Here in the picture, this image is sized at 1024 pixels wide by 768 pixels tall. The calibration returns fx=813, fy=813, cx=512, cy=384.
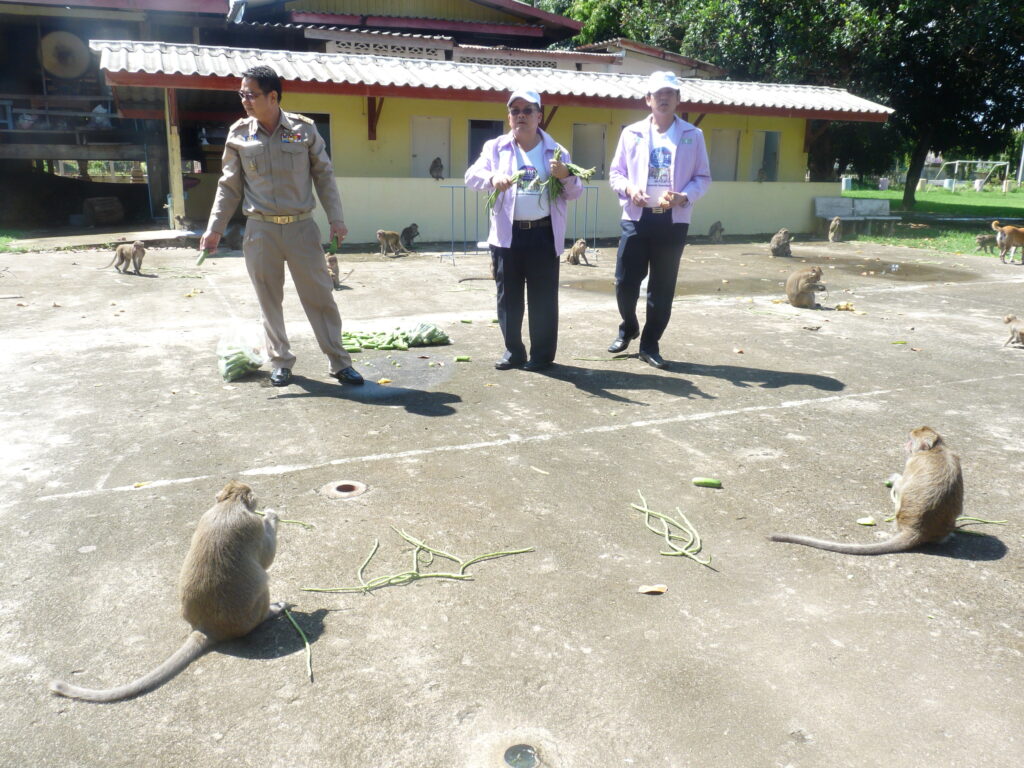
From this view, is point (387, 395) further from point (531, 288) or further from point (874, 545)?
point (874, 545)

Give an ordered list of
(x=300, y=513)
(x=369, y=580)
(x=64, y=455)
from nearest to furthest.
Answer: (x=369, y=580)
(x=300, y=513)
(x=64, y=455)

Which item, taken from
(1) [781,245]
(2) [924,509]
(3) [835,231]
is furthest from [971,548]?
(3) [835,231]

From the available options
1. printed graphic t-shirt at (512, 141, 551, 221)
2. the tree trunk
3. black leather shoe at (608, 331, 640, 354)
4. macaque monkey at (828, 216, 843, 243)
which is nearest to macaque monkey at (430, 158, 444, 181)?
macaque monkey at (828, 216, 843, 243)

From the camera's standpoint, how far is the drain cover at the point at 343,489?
396 centimetres

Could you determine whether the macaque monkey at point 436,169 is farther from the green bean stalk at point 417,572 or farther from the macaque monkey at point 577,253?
the green bean stalk at point 417,572

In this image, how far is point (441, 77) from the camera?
50.3 ft

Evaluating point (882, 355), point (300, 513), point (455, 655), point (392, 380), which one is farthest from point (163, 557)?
point (882, 355)

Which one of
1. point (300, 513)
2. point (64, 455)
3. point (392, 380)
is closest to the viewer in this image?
point (300, 513)

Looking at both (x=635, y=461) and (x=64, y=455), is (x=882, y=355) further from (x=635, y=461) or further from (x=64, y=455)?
(x=64, y=455)

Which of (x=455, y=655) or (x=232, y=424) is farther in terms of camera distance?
(x=232, y=424)

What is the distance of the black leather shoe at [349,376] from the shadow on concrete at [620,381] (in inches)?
54.0

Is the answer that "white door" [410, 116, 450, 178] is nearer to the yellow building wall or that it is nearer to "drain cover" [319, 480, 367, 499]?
the yellow building wall

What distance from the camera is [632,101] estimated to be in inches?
646

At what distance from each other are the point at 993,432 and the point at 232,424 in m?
4.67
